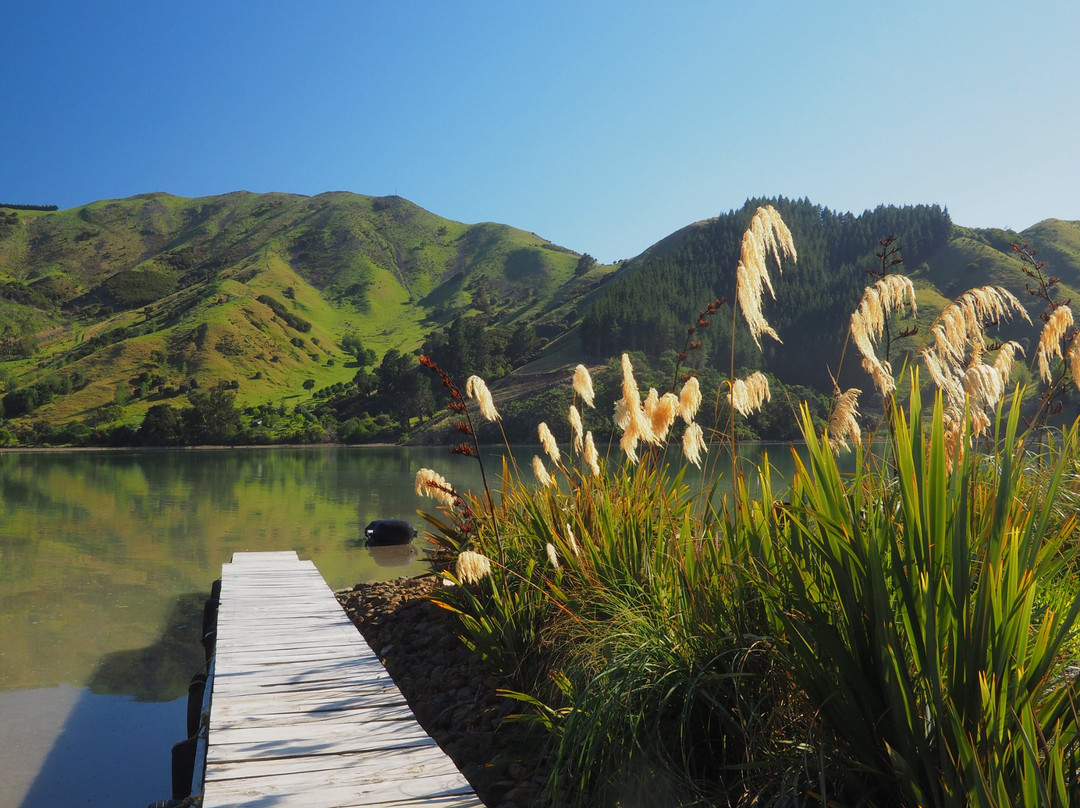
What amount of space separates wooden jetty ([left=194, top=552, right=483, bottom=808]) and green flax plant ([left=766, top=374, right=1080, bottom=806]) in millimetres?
1546

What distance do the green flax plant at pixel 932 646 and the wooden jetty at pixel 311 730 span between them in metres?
1.55

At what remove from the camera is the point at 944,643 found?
2.23m

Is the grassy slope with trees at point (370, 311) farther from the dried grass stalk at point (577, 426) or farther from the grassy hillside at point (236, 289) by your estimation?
the dried grass stalk at point (577, 426)

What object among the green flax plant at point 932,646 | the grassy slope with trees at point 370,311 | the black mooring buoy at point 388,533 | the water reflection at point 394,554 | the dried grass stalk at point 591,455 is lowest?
the water reflection at point 394,554

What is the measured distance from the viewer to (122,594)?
35.9 feet

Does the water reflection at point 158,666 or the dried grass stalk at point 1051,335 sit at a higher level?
the dried grass stalk at point 1051,335

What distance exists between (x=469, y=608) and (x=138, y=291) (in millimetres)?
131758

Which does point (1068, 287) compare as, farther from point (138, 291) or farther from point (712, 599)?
point (138, 291)

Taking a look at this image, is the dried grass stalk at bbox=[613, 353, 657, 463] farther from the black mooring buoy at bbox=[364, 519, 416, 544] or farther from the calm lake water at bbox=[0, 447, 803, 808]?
the black mooring buoy at bbox=[364, 519, 416, 544]

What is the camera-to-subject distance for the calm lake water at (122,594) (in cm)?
579

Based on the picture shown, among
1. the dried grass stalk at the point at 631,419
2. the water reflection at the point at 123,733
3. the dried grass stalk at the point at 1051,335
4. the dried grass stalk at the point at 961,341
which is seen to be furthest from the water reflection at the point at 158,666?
the dried grass stalk at the point at 1051,335

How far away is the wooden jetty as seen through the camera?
3.21 meters

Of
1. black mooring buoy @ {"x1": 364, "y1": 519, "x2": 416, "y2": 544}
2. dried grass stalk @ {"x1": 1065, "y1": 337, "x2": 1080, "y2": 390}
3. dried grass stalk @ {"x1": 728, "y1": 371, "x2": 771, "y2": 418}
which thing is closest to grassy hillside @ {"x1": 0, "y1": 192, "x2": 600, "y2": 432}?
black mooring buoy @ {"x1": 364, "y1": 519, "x2": 416, "y2": 544}

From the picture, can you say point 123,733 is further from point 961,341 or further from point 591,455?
point 961,341
